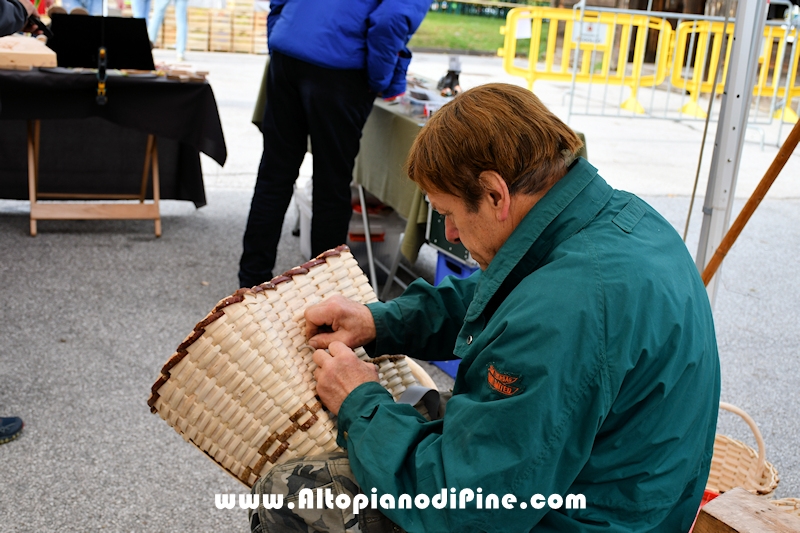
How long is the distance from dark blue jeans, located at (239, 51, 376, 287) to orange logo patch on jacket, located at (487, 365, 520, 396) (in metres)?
2.39

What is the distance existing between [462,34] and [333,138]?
1857cm

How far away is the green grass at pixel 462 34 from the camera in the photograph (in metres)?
19.4

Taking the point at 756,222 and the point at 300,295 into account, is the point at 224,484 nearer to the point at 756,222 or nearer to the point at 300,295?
the point at 300,295

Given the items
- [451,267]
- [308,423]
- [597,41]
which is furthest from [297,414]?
[597,41]

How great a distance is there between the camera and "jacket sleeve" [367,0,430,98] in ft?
10.6

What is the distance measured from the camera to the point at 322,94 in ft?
10.9

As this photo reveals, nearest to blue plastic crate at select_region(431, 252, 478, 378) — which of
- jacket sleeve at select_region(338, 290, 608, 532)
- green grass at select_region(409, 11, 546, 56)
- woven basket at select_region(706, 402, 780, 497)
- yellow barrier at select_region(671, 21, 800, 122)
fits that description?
woven basket at select_region(706, 402, 780, 497)

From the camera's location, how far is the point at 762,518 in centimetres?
111

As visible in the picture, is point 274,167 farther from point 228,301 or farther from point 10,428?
point 228,301

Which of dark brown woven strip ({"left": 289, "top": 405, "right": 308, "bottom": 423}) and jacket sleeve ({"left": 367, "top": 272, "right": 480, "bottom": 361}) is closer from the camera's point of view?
dark brown woven strip ({"left": 289, "top": 405, "right": 308, "bottom": 423})

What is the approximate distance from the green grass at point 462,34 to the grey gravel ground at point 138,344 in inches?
552

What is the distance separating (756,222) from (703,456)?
4722 millimetres

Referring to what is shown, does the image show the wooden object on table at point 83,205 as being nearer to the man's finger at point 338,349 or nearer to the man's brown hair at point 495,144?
the man's finger at point 338,349

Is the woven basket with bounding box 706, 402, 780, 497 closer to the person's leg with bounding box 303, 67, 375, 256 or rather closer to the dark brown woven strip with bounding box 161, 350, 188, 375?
the dark brown woven strip with bounding box 161, 350, 188, 375
